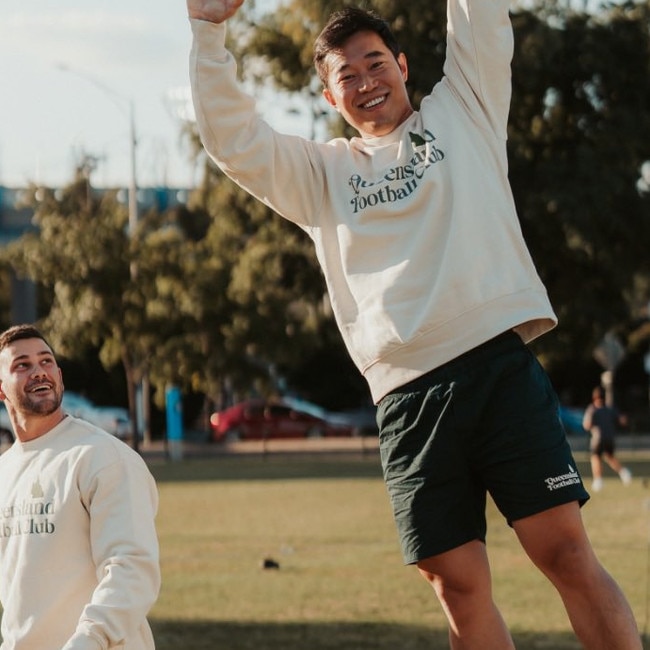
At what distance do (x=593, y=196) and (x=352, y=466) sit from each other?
27.2ft

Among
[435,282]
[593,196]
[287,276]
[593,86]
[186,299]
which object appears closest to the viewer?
[435,282]

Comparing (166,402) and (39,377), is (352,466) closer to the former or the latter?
(166,402)

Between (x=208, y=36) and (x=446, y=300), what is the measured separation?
1.07 metres

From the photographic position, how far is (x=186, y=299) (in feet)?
160

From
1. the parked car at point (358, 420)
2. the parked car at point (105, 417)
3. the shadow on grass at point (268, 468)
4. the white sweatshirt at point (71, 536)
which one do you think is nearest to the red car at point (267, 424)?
the parked car at point (358, 420)

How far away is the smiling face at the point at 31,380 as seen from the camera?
18.2 feet

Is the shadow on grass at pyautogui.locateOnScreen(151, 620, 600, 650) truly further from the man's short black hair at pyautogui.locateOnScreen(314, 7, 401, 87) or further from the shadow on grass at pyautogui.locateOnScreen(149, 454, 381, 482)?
the shadow on grass at pyautogui.locateOnScreen(149, 454, 381, 482)

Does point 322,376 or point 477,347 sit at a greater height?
point 477,347

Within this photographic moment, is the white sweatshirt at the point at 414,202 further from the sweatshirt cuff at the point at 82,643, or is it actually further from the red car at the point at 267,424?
the red car at the point at 267,424

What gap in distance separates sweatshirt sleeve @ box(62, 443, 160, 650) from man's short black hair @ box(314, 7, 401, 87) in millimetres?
1411

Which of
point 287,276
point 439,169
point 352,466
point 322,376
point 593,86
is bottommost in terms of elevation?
point 322,376

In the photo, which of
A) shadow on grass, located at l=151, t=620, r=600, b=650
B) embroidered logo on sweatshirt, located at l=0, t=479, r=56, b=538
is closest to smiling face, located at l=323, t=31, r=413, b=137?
embroidered logo on sweatshirt, located at l=0, t=479, r=56, b=538

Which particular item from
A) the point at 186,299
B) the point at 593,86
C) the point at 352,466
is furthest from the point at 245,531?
the point at 186,299

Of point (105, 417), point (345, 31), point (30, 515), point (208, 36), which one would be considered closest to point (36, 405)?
point (30, 515)
